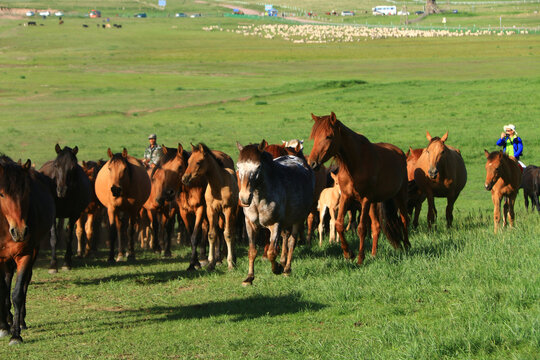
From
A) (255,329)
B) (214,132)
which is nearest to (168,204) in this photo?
(255,329)

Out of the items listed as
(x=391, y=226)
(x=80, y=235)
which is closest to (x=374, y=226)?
(x=391, y=226)

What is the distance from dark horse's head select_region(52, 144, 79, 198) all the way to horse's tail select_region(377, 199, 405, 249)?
17.5 feet

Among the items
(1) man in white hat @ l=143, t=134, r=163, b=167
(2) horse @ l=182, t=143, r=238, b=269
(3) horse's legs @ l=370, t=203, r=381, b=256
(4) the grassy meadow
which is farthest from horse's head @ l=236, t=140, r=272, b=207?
(1) man in white hat @ l=143, t=134, r=163, b=167

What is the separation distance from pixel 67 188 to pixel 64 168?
0.37m

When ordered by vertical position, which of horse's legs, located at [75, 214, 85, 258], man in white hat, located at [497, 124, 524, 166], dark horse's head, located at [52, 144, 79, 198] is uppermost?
dark horse's head, located at [52, 144, 79, 198]

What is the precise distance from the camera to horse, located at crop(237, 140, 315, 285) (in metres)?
11.0

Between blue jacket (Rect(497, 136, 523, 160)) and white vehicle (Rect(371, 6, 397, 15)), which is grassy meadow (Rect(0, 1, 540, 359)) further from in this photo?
white vehicle (Rect(371, 6, 397, 15))

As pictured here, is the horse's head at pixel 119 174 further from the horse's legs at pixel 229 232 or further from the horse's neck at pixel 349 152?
the horse's neck at pixel 349 152

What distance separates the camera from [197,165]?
13.1 metres

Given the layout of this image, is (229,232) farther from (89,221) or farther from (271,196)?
(89,221)

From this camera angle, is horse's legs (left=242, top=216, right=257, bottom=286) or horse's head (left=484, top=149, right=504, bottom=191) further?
horse's head (left=484, top=149, right=504, bottom=191)

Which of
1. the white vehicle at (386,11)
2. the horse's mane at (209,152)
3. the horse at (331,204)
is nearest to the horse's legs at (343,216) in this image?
the horse's mane at (209,152)

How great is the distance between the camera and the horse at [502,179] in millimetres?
16156

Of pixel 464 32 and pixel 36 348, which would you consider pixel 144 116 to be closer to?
pixel 36 348
